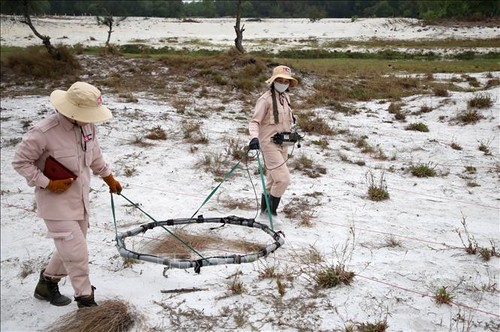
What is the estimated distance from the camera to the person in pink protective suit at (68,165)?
3.36 m

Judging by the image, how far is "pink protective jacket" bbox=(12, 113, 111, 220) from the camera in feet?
10.9

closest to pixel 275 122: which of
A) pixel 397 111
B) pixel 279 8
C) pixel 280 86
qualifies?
pixel 280 86

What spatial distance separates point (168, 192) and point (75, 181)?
3403 mm

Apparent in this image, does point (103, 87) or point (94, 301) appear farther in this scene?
point (103, 87)

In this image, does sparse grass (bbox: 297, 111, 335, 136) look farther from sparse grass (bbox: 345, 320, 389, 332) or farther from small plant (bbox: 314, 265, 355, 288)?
sparse grass (bbox: 345, 320, 389, 332)

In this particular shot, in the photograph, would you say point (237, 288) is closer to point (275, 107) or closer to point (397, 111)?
point (275, 107)

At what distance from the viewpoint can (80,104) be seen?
11.4 feet

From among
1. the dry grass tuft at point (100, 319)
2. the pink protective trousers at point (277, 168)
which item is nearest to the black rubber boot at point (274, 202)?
the pink protective trousers at point (277, 168)

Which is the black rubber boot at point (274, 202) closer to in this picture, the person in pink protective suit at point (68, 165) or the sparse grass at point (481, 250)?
the sparse grass at point (481, 250)

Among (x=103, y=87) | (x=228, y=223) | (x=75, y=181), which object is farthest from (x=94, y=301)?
(x=103, y=87)

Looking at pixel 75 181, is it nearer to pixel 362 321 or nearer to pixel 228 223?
pixel 228 223

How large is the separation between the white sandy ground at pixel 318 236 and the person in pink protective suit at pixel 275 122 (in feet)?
2.52

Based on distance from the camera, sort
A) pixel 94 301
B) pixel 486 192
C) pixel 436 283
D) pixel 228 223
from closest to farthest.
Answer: pixel 94 301, pixel 436 283, pixel 228 223, pixel 486 192

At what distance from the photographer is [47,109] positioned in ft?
38.0
